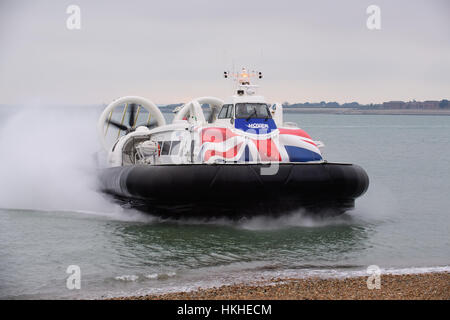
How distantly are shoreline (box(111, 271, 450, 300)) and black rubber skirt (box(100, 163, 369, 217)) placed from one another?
296cm

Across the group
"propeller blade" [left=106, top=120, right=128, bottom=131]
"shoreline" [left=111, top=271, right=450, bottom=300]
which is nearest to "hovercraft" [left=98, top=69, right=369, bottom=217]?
Result: "propeller blade" [left=106, top=120, right=128, bottom=131]

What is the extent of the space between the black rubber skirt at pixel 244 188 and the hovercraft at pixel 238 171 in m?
0.02

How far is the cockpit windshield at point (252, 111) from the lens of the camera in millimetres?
10922

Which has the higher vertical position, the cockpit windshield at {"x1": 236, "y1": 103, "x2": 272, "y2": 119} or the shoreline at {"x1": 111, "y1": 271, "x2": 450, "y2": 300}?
the cockpit windshield at {"x1": 236, "y1": 103, "x2": 272, "y2": 119}

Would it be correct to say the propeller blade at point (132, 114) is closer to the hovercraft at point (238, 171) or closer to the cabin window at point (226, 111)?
the hovercraft at point (238, 171)

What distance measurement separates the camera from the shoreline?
5891mm

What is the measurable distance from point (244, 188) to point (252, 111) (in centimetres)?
177

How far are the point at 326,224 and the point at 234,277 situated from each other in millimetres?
3638

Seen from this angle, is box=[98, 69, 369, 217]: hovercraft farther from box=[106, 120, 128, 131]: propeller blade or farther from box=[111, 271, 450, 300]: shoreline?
box=[111, 271, 450, 300]: shoreline

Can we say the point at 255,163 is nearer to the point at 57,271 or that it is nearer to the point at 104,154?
the point at 57,271

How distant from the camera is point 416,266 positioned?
791cm

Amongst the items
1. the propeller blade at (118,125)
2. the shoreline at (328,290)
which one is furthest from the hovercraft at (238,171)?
the shoreline at (328,290)

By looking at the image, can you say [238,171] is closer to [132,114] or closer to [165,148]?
[165,148]
